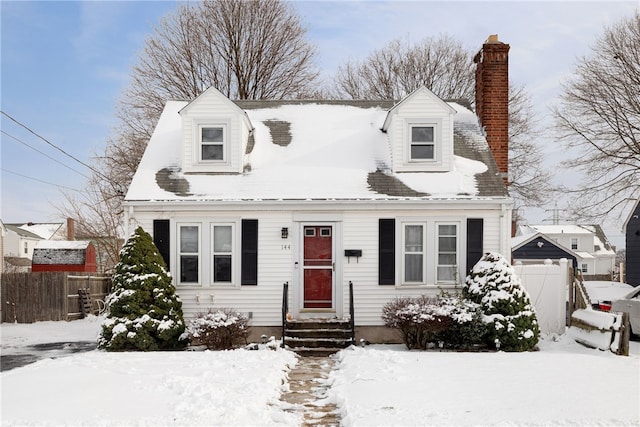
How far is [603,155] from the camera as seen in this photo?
26.4 metres

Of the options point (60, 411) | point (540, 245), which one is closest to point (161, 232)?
point (60, 411)

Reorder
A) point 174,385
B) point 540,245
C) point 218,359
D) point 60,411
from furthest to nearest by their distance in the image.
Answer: point 540,245 → point 218,359 → point 174,385 → point 60,411

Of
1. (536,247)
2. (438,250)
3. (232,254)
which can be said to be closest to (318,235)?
(232,254)

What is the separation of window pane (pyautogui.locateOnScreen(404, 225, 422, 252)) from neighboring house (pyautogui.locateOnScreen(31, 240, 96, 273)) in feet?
62.1

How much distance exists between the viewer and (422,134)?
49.5 feet

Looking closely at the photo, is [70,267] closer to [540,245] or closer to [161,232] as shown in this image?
[161,232]

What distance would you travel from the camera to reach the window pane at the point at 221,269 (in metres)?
14.2

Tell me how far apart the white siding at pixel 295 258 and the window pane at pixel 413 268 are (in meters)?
0.24

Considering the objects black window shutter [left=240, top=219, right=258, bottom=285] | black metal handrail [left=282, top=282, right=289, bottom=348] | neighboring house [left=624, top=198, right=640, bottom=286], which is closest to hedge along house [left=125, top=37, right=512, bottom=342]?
black window shutter [left=240, top=219, right=258, bottom=285]

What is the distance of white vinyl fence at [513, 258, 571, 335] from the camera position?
14641mm

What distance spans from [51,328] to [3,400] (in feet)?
38.7

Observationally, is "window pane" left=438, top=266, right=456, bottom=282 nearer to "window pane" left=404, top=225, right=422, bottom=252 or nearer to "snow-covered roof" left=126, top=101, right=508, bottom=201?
"window pane" left=404, top=225, right=422, bottom=252

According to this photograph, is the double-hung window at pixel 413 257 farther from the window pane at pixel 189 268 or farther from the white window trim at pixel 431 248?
the window pane at pixel 189 268

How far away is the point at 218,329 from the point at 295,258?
8.76 feet
